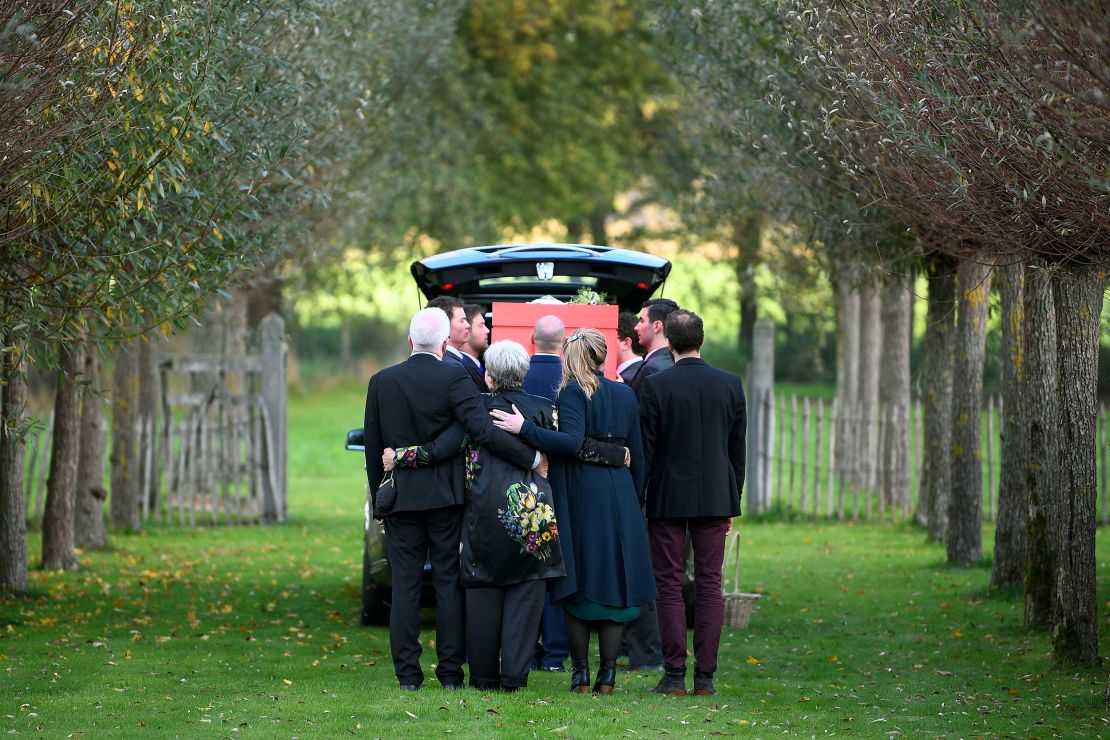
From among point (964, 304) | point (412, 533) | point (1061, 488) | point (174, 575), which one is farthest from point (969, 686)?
point (174, 575)

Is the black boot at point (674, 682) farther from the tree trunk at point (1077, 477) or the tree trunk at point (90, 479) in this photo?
the tree trunk at point (90, 479)

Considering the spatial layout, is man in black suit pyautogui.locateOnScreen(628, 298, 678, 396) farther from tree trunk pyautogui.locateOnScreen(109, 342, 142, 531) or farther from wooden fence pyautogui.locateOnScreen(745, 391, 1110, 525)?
wooden fence pyautogui.locateOnScreen(745, 391, 1110, 525)

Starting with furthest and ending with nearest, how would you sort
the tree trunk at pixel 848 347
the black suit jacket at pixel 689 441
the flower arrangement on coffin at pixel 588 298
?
the tree trunk at pixel 848 347 < the flower arrangement on coffin at pixel 588 298 < the black suit jacket at pixel 689 441

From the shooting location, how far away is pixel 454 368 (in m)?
7.92

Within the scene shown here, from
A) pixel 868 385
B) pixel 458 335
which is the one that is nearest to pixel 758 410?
pixel 868 385

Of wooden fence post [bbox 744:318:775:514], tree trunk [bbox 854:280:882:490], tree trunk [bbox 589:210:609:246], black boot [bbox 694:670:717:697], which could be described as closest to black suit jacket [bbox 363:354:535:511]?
black boot [bbox 694:670:717:697]

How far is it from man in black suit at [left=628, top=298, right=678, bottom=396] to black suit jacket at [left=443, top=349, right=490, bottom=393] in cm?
96

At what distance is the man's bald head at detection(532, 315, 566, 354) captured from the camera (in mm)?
8203

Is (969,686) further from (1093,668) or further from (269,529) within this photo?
(269,529)

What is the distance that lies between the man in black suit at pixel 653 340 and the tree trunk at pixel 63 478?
6020 mm

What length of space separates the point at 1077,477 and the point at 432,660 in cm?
419

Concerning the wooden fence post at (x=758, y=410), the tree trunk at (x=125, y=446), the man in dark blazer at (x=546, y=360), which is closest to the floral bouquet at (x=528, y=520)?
the man in dark blazer at (x=546, y=360)

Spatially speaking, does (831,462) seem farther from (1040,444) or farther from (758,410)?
(1040,444)

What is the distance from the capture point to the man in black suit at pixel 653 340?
895 cm
